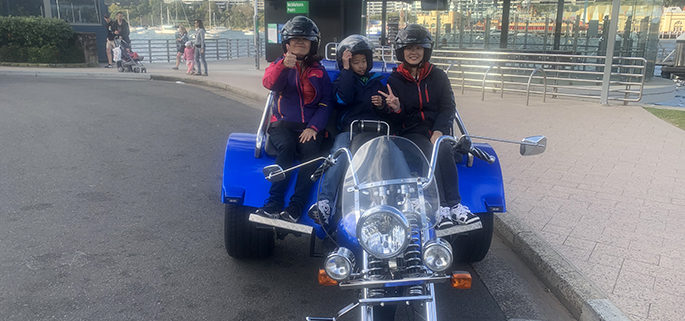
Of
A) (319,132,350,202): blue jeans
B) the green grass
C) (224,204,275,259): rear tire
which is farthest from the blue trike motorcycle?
the green grass

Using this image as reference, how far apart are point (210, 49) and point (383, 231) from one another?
1064 inches

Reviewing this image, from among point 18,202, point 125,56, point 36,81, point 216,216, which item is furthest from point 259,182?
point 125,56

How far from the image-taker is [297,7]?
19.3 meters

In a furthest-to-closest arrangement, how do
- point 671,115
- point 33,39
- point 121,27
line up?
1. point 33,39
2. point 121,27
3. point 671,115

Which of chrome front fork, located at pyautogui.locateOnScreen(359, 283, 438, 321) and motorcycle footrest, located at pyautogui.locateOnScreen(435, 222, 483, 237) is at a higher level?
motorcycle footrest, located at pyautogui.locateOnScreen(435, 222, 483, 237)

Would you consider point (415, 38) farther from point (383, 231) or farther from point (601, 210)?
point (601, 210)

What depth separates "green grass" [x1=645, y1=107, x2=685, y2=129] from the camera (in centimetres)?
1103

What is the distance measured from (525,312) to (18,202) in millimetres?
4925

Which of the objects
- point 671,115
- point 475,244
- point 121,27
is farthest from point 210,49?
point 475,244

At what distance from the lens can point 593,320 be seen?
353 centimetres

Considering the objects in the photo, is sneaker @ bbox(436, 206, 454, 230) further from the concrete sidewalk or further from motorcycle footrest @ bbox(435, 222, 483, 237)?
the concrete sidewalk

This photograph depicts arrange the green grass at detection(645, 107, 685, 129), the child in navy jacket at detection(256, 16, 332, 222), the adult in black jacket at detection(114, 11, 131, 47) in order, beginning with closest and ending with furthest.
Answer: the child in navy jacket at detection(256, 16, 332, 222) < the green grass at detection(645, 107, 685, 129) < the adult in black jacket at detection(114, 11, 131, 47)

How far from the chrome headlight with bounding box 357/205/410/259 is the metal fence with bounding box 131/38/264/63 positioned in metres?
23.3

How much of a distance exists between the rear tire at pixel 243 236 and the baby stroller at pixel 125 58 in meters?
16.0
